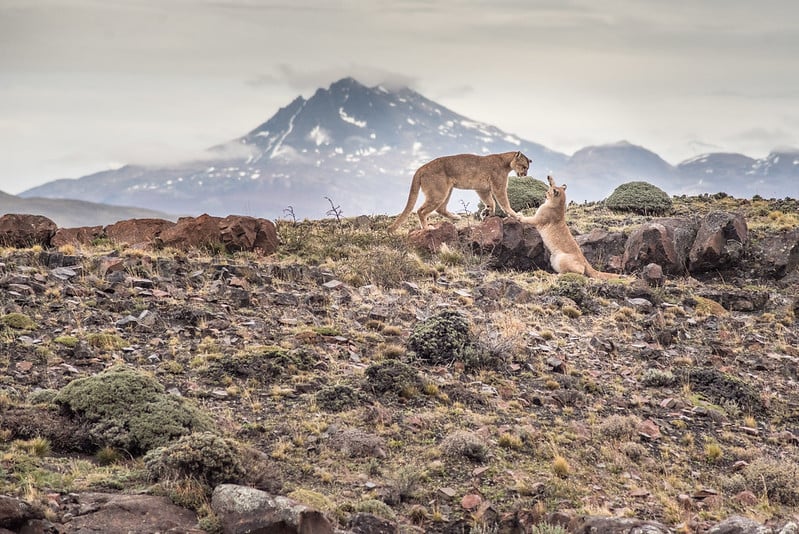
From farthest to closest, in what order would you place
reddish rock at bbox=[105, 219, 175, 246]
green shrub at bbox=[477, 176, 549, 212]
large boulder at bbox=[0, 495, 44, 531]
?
green shrub at bbox=[477, 176, 549, 212], reddish rock at bbox=[105, 219, 175, 246], large boulder at bbox=[0, 495, 44, 531]

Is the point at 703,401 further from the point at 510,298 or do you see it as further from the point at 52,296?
A: the point at 52,296

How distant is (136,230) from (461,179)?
891 centimetres

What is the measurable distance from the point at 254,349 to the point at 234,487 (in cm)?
507

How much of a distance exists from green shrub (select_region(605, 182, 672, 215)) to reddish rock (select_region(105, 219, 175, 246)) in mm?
17529

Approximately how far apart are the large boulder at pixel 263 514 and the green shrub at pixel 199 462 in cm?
75

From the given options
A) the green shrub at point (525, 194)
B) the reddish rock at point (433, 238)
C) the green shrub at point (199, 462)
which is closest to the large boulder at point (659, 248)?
the reddish rock at point (433, 238)

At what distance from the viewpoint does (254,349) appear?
11930 millimetres

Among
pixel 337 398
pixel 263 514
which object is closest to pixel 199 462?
pixel 263 514

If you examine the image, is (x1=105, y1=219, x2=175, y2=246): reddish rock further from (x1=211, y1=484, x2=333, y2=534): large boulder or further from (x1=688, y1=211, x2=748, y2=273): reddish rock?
(x1=688, y1=211, x2=748, y2=273): reddish rock

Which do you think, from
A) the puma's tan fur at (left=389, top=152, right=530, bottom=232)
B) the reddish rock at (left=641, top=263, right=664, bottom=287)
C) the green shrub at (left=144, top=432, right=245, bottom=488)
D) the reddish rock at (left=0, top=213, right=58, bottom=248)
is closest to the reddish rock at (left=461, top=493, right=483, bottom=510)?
the green shrub at (left=144, top=432, right=245, bottom=488)

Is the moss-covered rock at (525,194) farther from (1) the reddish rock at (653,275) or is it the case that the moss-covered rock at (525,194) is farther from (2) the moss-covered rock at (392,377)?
(2) the moss-covered rock at (392,377)

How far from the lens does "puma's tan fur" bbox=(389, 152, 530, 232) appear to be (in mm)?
20516

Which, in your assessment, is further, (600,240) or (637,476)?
(600,240)

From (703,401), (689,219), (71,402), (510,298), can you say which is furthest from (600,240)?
(71,402)
